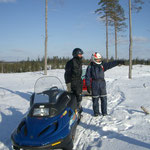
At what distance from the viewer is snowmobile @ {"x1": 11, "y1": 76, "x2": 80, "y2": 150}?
2.60 m

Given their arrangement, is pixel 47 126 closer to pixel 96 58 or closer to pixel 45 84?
pixel 45 84

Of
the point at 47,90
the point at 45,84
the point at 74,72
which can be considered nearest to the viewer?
the point at 47,90

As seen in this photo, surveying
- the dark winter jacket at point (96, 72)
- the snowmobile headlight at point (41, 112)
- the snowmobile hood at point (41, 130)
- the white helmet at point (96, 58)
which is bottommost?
the snowmobile hood at point (41, 130)

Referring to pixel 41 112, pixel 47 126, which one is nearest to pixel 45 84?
pixel 41 112

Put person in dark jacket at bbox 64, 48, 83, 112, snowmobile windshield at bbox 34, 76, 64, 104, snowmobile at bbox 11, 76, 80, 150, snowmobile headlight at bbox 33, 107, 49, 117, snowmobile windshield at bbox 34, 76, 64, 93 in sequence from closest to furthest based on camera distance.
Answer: snowmobile at bbox 11, 76, 80, 150, snowmobile headlight at bbox 33, 107, 49, 117, snowmobile windshield at bbox 34, 76, 64, 104, snowmobile windshield at bbox 34, 76, 64, 93, person in dark jacket at bbox 64, 48, 83, 112

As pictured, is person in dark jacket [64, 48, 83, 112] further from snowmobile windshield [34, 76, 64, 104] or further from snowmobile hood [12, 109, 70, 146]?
snowmobile hood [12, 109, 70, 146]

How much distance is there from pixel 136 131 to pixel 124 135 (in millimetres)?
379

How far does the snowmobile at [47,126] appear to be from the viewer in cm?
260

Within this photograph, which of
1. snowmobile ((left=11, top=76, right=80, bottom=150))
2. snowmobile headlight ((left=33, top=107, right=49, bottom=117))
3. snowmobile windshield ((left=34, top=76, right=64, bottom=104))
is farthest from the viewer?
snowmobile windshield ((left=34, top=76, right=64, bottom=104))

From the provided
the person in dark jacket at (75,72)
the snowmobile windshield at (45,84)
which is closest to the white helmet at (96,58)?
the person in dark jacket at (75,72)

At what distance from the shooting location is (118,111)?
17.0 ft

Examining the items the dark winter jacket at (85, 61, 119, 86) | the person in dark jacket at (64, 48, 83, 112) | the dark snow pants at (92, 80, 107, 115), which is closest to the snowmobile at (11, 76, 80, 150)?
the person in dark jacket at (64, 48, 83, 112)

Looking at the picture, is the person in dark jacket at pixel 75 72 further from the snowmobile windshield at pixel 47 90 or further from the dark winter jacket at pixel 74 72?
the snowmobile windshield at pixel 47 90

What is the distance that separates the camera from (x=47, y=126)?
2.81 meters
